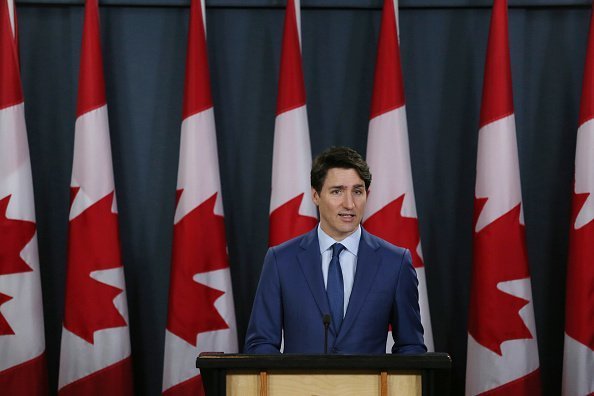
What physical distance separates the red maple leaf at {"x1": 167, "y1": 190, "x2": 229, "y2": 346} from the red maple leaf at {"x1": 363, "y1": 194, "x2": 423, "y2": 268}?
0.76 metres

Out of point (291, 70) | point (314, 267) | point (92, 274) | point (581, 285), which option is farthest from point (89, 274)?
point (581, 285)

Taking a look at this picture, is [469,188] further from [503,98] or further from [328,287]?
[328,287]

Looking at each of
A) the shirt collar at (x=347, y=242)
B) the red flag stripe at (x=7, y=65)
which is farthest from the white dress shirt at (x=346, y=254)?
the red flag stripe at (x=7, y=65)

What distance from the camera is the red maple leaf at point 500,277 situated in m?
3.73

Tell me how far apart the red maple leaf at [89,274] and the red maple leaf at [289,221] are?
0.79 metres

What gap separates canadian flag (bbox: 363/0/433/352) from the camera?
12.5ft

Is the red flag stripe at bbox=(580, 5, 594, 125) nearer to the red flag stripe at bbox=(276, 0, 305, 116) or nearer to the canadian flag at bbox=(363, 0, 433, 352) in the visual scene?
the canadian flag at bbox=(363, 0, 433, 352)

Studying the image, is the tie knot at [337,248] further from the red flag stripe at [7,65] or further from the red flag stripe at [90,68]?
the red flag stripe at [7,65]

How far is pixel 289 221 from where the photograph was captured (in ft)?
12.5

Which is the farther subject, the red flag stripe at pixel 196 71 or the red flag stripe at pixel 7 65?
the red flag stripe at pixel 196 71

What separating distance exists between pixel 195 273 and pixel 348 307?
1.79 metres

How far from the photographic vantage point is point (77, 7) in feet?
Result: 13.9

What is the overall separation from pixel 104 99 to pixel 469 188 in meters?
1.94

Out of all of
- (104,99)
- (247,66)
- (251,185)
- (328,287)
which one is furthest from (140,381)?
(328,287)
